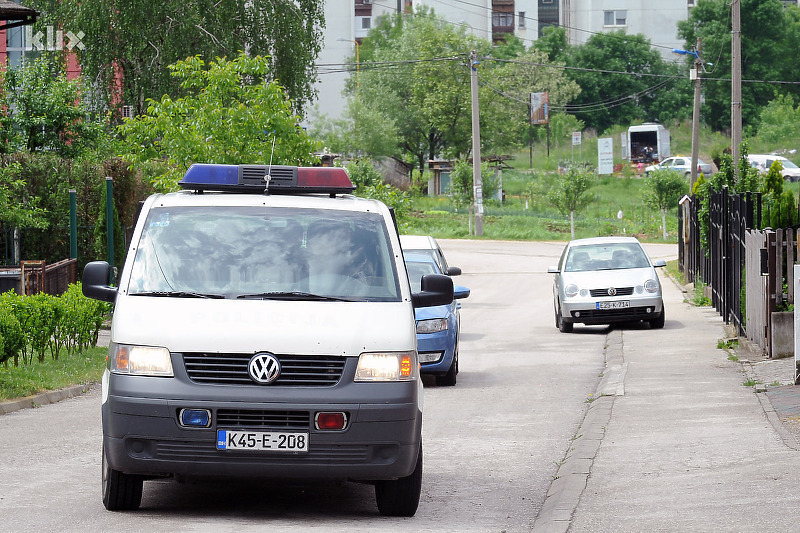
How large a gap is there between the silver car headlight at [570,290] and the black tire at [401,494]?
15496 millimetres

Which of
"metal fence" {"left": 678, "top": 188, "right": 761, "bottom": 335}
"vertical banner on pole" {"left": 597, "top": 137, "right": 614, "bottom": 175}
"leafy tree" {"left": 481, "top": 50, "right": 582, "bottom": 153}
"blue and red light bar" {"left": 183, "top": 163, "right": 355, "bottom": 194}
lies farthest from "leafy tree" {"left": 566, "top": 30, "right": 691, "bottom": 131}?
"blue and red light bar" {"left": 183, "top": 163, "right": 355, "bottom": 194}

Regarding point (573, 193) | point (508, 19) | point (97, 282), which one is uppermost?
point (508, 19)

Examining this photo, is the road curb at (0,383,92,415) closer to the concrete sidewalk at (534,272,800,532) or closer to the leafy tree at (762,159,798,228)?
the concrete sidewalk at (534,272,800,532)

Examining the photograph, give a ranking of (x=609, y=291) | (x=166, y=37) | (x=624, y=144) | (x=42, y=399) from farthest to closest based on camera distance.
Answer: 1. (x=624, y=144)
2. (x=166, y=37)
3. (x=609, y=291)
4. (x=42, y=399)

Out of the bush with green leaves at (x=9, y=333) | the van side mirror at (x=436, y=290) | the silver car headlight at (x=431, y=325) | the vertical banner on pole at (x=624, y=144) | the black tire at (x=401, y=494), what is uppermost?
the vertical banner on pole at (x=624, y=144)

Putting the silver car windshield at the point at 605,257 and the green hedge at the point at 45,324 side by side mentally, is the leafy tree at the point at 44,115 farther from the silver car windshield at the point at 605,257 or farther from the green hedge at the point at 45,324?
the silver car windshield at the point at 605,257

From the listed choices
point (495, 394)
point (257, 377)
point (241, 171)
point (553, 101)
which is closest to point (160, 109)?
point (495, 394)

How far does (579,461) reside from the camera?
937cm

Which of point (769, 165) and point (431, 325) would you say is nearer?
point (431, 325)

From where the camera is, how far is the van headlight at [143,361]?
6.90 meters

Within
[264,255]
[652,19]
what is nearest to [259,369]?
[264,255]

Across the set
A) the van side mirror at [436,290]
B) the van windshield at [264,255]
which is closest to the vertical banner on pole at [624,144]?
the van side mirror at [436,290]

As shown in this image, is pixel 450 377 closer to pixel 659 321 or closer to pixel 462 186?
pixel 659 321

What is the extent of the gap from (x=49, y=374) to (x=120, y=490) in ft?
26.5
